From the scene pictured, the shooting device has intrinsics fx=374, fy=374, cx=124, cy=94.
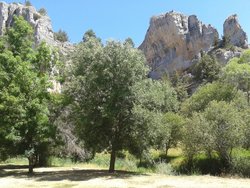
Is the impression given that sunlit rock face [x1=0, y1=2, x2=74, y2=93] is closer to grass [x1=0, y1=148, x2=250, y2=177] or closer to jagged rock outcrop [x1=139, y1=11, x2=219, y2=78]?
jagged rock outcrop [x1=139, y1=11, x2=219, y2=78]

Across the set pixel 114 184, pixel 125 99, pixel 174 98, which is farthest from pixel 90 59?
pixel 174 98

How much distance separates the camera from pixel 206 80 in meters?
99.1

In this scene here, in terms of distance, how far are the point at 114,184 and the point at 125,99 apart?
7074 millimetres

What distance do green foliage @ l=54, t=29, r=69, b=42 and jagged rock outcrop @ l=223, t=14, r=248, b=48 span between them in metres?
53.7

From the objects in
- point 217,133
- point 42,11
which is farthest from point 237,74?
point 42,11

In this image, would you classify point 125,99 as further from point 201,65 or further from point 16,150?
point 201,65

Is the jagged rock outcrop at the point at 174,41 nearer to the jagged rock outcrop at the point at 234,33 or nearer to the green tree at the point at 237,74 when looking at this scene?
the jagged rock outcrop at the point at 234,33

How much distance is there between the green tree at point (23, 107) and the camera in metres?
25.2

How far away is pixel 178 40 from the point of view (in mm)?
124000

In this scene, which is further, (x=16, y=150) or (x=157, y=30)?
(x=157, y=30)

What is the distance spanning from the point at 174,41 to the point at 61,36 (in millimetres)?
38076

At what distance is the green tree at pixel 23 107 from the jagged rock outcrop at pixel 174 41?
321 ft

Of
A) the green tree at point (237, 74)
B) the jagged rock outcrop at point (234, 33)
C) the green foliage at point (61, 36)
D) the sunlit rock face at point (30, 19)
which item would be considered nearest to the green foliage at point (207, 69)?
the jagged rock outcrop at point (234, 33)

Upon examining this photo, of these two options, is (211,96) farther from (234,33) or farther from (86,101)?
(234,33)
